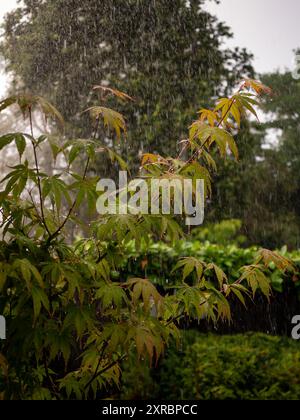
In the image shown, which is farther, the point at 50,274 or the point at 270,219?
the point at 270,219

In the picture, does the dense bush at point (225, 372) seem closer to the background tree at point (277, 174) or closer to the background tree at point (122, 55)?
the background tree at point (122, 55)

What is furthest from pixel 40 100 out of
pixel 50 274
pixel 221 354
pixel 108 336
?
pixel 221 354

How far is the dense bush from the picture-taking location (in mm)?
3648

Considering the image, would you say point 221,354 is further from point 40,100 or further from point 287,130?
point 287,130

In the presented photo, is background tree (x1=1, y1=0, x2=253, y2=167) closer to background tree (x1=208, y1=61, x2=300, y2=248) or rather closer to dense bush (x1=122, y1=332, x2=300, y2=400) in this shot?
dense bush (x1=122, y1=332, x2=300, y2=400)

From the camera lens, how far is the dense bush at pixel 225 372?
365cm

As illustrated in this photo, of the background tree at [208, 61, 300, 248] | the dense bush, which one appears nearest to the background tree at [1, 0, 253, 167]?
the dense bush

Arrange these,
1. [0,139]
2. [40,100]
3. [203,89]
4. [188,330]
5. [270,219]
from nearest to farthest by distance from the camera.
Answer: [0,139] → [40,100] → [188,330] → [203,89] → [270,219]

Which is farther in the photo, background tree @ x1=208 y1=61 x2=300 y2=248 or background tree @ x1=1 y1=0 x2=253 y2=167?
background tree @ x1=208 y1=61 x2=300 y2=248

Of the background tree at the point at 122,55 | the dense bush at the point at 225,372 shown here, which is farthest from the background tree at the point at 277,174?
the dense bush at the point at 225,372

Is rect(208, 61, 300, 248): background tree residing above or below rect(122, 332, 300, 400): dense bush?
above

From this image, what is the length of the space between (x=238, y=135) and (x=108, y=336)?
308 inches

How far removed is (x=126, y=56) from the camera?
8.72 meters

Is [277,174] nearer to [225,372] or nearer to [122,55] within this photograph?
[122,55]
